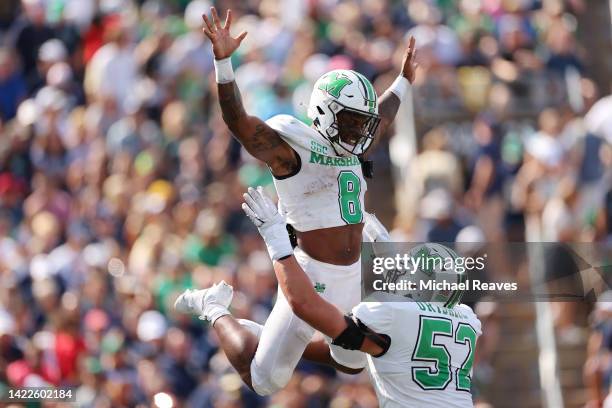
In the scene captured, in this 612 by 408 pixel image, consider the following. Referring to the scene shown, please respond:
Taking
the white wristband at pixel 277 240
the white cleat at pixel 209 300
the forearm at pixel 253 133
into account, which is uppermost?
the forearm at pixel 253 133

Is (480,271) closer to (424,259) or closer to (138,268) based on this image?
(424,259)

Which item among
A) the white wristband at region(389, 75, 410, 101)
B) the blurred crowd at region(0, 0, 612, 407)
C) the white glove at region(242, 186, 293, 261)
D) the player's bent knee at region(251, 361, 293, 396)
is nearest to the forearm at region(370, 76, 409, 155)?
the white wristband at region(389, 75, 410, 101)

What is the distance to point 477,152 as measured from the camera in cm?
1534

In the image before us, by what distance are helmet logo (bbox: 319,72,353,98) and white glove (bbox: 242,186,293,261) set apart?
1.10 metres

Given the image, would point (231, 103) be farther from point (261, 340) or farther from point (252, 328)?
point (252, 328)

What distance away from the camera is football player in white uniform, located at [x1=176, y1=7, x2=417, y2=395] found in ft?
31.3

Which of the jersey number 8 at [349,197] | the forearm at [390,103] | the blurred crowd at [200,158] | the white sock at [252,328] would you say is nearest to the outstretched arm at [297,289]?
the jersey number 8 at [349,197]

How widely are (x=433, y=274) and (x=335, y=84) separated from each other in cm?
159

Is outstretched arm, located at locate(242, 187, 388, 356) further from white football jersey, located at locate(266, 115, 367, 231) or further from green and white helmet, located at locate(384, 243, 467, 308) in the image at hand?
white football jersey, located at locate(266, 115, 367, 231)

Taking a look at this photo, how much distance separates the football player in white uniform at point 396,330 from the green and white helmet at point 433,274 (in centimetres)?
2

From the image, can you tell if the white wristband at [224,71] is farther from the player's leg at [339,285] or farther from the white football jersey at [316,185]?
the player's leg at [339,285]

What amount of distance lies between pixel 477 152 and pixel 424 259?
6.74 m

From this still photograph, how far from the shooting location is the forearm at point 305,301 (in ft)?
28.5

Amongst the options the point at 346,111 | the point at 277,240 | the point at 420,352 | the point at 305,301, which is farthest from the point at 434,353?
the point at 346,111
